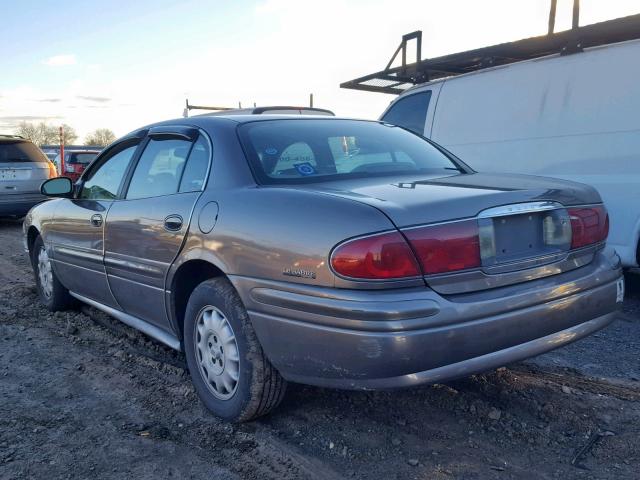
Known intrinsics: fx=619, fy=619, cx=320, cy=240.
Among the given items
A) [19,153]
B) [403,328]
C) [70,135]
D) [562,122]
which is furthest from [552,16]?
[70,135]

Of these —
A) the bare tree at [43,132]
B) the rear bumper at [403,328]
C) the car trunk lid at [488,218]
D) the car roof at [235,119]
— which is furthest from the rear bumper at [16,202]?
the bare tree at [43,132]

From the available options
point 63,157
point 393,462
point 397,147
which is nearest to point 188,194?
point 397,147

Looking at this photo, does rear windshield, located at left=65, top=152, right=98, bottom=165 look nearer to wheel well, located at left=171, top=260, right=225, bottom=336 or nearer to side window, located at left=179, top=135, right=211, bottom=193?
side window, located at left=179, top=135, right=211, bottom=193

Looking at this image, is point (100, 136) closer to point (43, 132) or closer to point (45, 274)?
point (43, 132)

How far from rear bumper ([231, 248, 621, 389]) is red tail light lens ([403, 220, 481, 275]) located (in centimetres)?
12

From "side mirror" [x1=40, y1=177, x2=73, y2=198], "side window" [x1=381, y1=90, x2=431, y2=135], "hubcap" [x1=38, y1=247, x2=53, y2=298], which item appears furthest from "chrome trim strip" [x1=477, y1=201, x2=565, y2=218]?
"hubcap" [x1=38, y1=247, x2=53, y2=298]

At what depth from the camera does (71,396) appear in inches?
138

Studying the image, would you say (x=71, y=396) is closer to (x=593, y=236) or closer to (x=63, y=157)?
(x=593, y=236)

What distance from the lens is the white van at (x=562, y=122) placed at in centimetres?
467

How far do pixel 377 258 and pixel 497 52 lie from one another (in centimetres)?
433

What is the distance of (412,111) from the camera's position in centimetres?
660

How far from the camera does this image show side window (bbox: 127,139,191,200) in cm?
356

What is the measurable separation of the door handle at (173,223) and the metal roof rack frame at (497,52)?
368 centimetres

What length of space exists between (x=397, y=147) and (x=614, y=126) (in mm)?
2093
